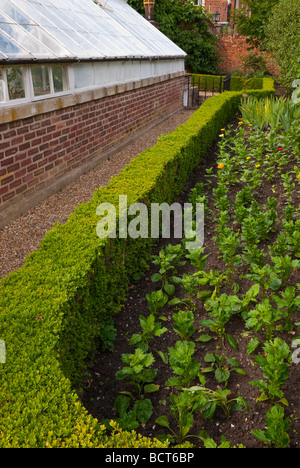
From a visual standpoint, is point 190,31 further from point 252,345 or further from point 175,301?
point 252,345

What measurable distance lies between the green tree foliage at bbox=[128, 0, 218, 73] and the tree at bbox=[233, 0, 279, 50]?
1.57m

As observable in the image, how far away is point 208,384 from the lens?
285 cm

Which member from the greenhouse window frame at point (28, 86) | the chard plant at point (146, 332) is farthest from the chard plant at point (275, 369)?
the greenhouse window frame at point (28, 86)

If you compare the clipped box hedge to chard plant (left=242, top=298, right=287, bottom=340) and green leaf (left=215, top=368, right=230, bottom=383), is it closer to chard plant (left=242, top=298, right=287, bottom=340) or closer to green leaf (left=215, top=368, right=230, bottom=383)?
green leaf (left=215, top=368, right=230, bottom=383)

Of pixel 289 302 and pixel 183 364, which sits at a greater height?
pixel 289 302

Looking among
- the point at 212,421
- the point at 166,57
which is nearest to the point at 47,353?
the point at 212,421

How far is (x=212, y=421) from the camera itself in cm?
258

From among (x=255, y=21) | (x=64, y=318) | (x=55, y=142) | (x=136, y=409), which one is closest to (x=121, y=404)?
(x=136, y=409)

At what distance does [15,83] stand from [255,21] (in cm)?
1854

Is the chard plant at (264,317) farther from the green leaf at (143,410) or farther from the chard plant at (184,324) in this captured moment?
the green leaf at (143,410)

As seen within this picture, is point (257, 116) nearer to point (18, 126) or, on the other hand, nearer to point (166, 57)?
point (166, 57)

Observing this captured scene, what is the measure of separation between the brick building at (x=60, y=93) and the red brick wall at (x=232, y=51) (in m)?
12.8

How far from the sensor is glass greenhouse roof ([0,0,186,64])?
511cm
